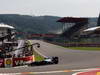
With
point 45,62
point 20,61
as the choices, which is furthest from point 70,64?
point 20,61

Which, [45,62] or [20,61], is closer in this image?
[45,62]

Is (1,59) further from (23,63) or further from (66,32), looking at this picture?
(66,32)

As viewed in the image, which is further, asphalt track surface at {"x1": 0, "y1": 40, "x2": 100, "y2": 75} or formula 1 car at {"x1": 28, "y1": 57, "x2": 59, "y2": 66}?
formula 1 car at {"x1": 28, "y1": 57, "x2": 59, "y2": 66}

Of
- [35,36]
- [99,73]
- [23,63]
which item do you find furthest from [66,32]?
[99,73]

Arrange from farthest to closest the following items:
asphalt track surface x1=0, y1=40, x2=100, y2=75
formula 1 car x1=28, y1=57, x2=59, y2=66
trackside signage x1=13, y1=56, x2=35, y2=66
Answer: trackside signage x1=13, y1=56, x2=35, y2=66
formula 1 car x1=28, y1=57, x2=59, y2=66
asphalt track surface x1=0, y1=40, x2=100, y2=75

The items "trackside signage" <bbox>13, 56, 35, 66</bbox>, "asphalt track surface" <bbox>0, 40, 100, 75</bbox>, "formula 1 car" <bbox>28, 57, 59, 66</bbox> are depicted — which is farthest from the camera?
"trackside signage" <bbox>13, 56, 35, 66</bbox>

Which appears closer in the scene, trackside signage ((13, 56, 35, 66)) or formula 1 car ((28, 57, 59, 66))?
formula 1 car ((28, 57, 59, 66))

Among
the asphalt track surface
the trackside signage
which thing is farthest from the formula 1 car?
the trackside signage

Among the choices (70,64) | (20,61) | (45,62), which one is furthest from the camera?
(20,61)

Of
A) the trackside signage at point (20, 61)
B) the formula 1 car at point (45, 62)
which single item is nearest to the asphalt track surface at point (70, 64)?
the formula 1 car at point (45, 62)

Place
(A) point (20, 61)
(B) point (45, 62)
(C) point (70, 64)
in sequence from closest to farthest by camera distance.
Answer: (C) point (70, 64), (B) point (45, 62), (A) point (20, 61)

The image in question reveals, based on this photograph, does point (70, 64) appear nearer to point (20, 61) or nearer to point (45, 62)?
point (45, 62)

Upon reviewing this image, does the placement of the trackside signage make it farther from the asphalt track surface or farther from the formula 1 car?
the asphalt track surface

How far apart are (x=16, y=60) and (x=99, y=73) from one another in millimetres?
10740
